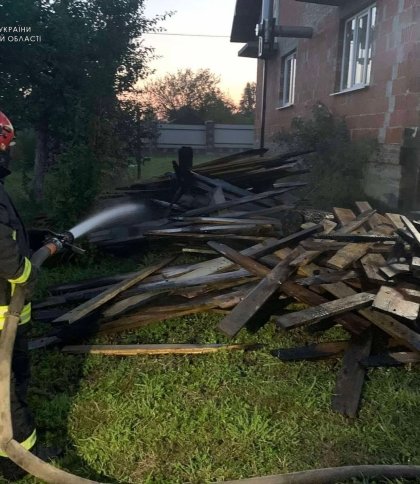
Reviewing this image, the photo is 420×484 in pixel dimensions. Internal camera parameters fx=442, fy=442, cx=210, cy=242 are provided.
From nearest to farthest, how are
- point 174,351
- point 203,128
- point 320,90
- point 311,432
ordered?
1. point 311,432
2. point 174,351
3. point 320,90
4. point 203,128

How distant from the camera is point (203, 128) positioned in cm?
2911

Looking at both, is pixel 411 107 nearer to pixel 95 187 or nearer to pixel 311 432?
pixel 95 187

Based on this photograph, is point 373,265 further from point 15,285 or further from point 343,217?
point 15,285

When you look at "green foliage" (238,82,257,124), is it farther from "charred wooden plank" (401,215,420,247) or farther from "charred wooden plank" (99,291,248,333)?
"charred wooden plank" (99,291,248,333)

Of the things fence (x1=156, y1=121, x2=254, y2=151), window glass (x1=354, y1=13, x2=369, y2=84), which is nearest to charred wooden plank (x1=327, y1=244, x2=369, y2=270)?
window glass (x1=354, y1=13, x2=369, y2=84)

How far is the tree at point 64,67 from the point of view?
7.83 meters

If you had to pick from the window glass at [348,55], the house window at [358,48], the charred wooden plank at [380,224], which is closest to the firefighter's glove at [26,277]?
the charred wooden plank at [380,224]

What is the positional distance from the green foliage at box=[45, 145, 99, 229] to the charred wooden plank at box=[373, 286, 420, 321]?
4.21 metres

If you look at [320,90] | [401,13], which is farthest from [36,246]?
[320,90]

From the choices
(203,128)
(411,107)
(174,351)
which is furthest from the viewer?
(203,128)

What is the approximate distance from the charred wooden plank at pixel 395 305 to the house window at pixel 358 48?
6.13 metres

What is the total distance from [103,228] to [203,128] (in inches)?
949

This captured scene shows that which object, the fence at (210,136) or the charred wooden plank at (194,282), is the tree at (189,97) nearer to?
the fence at (210,136)

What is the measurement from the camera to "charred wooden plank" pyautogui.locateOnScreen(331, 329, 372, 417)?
285 cm
